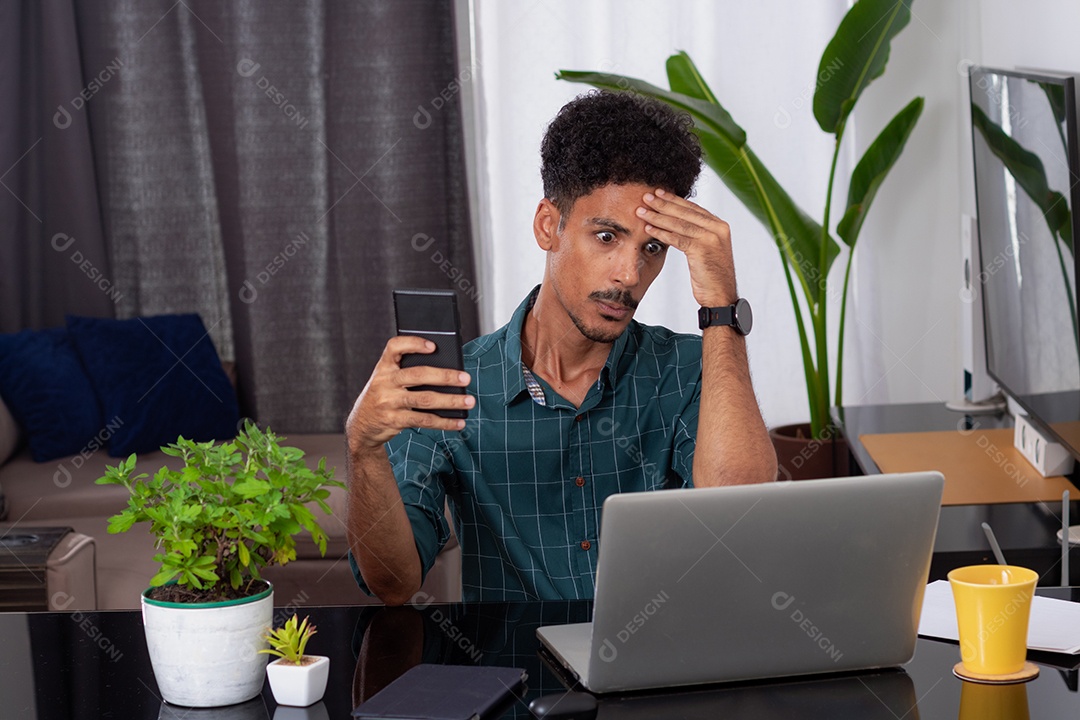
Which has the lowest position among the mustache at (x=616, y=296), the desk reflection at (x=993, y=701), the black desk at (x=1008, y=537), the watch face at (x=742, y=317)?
the black desk at (x=1008, y=537)

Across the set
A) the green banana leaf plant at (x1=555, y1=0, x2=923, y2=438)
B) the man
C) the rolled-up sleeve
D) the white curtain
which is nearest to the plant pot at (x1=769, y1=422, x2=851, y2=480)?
the green banana leaf plant at (x1=555, y1=0, x2=923, y2=438)

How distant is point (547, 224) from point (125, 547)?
170cm

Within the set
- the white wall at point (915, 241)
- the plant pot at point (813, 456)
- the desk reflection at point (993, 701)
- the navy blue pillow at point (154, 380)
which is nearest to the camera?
the desk reflection at point (993, 701)

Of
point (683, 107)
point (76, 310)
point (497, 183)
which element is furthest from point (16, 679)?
point (76, 310)

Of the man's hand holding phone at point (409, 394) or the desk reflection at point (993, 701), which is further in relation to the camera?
the man's hand holding phone at point (409, 394)

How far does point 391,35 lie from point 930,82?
1630mm

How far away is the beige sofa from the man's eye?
1.35 m

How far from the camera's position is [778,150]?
3.47m

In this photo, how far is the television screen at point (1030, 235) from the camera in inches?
75.6

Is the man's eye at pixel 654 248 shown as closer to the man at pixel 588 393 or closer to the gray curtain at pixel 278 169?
the man at pixel 588 393

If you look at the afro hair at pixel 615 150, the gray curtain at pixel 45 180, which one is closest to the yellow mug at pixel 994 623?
the afro hair at pixel 615 150

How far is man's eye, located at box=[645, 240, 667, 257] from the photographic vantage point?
64.3 inches

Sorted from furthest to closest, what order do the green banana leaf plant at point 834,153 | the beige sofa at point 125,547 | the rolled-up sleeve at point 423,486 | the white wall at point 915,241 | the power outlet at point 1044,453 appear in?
1. the white wall at point 915,241
2. the green banana leaf plant at point 834,153
3. the beige sofa at point 125,547
4. the power outlet at point 1044,453
5. the rolled-up sleeve at point 423,486

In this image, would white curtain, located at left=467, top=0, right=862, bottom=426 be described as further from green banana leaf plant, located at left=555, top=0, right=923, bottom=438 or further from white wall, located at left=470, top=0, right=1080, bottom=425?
green banana leaf plant, located at left=555, top=0, right=923, bottom=438
